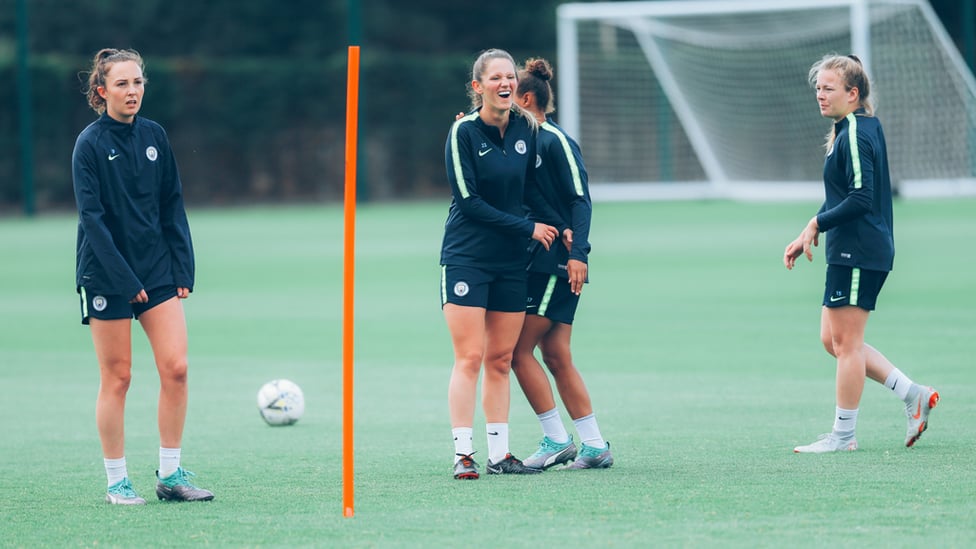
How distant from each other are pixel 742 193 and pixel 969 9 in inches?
485

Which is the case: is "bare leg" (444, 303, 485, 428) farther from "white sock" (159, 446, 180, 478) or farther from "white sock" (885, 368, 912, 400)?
"white sock" (885, 368, 912, 400)

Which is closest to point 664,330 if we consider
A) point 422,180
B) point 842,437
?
point 842,437

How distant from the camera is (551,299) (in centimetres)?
730

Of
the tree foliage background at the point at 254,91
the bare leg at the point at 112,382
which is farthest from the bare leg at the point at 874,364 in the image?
the tree foliage background at the point at 254,91

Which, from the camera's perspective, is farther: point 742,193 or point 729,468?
point 742,193

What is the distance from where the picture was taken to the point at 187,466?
24.7 ft

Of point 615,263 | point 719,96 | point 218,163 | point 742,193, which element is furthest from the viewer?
point 218,163

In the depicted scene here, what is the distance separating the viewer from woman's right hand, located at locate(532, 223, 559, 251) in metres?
6.93

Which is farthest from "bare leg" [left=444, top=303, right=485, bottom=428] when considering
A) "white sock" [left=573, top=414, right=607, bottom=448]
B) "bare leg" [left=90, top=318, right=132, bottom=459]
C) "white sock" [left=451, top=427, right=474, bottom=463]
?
"bare leg" [left=90, top=318, right=132, bottom=459]

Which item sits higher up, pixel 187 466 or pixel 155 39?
pixel 155 39

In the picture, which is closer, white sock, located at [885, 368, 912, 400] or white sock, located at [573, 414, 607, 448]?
white sock, located at [573, 414, 607, 448]

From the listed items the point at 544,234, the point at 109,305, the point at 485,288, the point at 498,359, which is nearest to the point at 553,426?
the point at 498,359

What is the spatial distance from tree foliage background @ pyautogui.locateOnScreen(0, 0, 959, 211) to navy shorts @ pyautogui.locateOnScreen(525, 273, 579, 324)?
27511 mm

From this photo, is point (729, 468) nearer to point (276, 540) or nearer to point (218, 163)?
point (276, 540)
